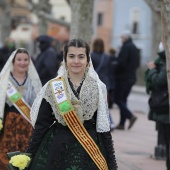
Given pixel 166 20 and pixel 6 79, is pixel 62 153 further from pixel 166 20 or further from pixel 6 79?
pixel 6 79

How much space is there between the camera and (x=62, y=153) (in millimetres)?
5867

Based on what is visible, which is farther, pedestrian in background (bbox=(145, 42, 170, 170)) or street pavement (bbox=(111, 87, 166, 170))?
street pavement (bbox=(111, 87, 166, 170))

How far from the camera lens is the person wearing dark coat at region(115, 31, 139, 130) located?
1432 cm

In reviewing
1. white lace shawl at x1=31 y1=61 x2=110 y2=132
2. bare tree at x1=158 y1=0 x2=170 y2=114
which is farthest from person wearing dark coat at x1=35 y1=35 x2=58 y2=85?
white lace shawl at x1=31 y1=61 x2=110 y2=132

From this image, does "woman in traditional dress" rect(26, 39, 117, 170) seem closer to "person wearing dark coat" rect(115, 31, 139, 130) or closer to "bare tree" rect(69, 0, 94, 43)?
"bare tree" rect(69, 0, 94, 43)

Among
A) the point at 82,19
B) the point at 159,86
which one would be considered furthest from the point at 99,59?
the point at 159,86

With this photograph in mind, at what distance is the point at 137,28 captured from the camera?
181ft

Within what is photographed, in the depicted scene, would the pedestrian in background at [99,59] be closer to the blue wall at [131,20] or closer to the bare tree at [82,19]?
the bare tree at [82,19]

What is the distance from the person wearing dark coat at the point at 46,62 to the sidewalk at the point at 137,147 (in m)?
1.59

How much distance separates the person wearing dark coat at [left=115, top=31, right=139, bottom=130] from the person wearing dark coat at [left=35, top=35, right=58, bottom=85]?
2.47 meters

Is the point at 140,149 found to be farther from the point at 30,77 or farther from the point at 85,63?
the point at 85,63

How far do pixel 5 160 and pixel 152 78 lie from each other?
7.23 feet

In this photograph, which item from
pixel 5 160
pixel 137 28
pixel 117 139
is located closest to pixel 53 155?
pixel 5 160

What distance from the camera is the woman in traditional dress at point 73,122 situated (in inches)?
231
